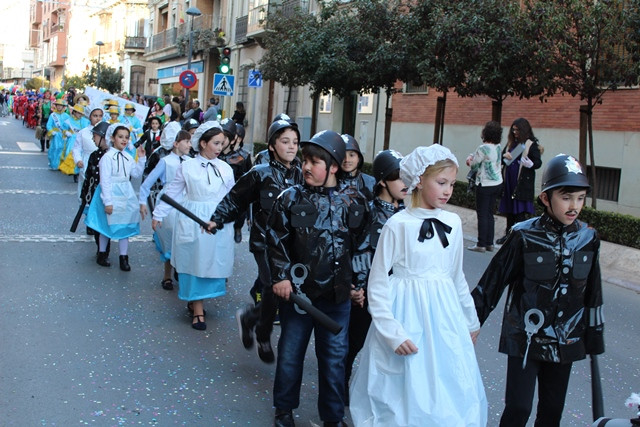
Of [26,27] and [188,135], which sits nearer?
[188,135]

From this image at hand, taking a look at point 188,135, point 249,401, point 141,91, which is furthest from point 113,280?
point 141,91

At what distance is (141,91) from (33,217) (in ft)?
172

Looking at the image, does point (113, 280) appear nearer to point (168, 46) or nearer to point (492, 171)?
point (492, 171)

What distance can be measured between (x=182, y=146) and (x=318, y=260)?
419 centimetres

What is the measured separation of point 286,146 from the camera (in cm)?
566

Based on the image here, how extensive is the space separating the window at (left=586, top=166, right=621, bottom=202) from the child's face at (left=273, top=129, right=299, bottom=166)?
1102 centimetres

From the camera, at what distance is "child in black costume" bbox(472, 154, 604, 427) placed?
3824mm

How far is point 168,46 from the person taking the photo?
52125 mm

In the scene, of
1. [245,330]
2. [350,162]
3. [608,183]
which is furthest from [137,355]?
[608,183]

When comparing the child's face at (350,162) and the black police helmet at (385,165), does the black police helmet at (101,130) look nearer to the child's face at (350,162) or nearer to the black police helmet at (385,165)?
the child's face at (350,162)

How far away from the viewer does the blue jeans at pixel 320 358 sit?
4465 millimetres

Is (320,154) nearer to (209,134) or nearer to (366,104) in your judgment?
(209,134)

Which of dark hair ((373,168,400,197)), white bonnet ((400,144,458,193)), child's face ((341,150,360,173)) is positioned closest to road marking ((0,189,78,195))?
child's face ((341,150,360,173))

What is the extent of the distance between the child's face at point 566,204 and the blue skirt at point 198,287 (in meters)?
3.53
